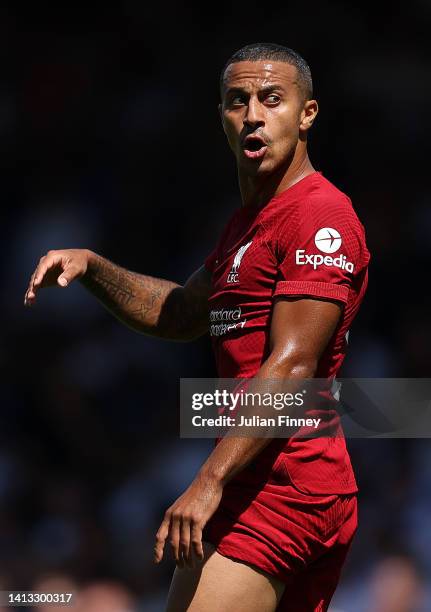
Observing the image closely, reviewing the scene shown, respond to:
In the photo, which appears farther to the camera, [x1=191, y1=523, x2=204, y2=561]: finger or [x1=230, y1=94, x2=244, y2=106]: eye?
[x1=230, y1=94, x2=244, y2=106]: eye

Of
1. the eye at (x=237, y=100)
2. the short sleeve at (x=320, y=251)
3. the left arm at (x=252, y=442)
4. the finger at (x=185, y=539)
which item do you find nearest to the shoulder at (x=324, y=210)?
the short sleeve at (x=320, y=251)

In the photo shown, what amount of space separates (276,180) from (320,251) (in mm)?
382

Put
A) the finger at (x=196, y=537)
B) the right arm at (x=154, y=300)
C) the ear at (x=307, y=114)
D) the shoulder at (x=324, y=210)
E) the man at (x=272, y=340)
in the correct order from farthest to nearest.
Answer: the right arm at (x=154, y=300)
the ear at (x=307, y=114)
the shoulder at (x=324, y=210)
the man at (x=272, y=340)
the finger at (x=196, y=537)

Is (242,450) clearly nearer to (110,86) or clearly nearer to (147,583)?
(147,583)

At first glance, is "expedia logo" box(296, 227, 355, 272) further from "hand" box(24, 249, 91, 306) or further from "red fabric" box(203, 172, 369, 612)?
"hand" box(24, 249, 91, 306)

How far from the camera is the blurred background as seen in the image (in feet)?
18.1

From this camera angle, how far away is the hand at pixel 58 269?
3.14 m

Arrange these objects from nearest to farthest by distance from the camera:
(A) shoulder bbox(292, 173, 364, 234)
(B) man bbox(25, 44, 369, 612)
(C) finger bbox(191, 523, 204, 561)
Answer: (C) finger bbox(191, 523, 204, 561)
(B) man bbox(25, 44, 369, 612)
(A) shoulder bbox(292, 173, 364, 234)

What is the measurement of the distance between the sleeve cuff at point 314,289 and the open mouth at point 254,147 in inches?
17.3

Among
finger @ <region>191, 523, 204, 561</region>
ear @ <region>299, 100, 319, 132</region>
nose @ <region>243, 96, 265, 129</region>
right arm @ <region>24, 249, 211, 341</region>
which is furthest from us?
right arm @ <region>24, 249, 211, 341</region>

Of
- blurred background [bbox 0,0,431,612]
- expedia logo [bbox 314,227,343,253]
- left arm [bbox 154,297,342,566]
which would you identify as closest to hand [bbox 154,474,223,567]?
left arm [bbox 154,297,342,566]

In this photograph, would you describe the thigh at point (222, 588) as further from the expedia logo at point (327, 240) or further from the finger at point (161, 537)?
the expedia logo at point (327, 240)

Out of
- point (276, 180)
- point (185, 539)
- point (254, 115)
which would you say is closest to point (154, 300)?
point (276, 180)

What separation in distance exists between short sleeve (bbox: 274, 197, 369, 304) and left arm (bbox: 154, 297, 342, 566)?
1.6 inches
